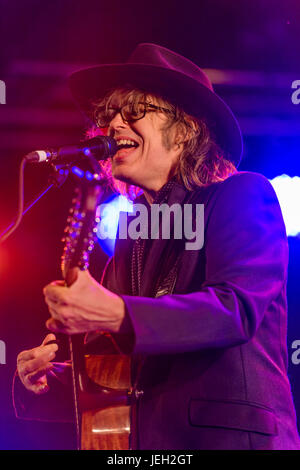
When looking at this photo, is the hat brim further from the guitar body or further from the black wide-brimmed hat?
the guitar body

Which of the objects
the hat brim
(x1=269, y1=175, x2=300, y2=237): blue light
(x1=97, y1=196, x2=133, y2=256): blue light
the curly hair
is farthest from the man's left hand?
(x1=269, y1=175, x2=300, y2=237): blue light

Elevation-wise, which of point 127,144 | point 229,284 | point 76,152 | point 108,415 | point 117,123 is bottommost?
point 108,415

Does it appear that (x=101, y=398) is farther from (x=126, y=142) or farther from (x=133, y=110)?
(x=133, y=110)

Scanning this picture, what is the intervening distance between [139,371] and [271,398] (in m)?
0.45

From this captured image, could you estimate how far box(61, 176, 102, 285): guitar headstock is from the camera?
4.93 feet

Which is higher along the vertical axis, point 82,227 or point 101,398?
point 82,227

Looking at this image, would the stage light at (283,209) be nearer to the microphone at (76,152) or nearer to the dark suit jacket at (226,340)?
the microphone at (76,152)

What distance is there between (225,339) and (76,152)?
877 millimetres

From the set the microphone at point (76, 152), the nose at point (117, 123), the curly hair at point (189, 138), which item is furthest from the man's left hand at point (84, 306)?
the nose at point (117, 123)

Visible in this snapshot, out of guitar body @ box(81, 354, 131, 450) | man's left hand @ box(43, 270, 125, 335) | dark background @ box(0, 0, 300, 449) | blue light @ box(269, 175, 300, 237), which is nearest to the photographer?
man's left hand @ box(43, 270, 125, 335)

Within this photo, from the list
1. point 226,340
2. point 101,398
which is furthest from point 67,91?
point 226,340

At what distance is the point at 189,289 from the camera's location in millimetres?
1934

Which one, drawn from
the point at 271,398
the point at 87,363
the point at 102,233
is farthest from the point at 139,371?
the point at 102,233
